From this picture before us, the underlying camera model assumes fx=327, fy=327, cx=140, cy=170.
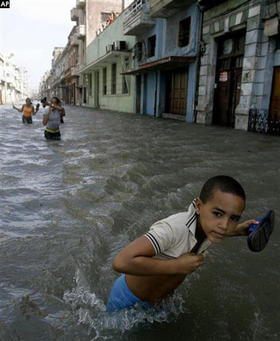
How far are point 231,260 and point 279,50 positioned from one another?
9.75m

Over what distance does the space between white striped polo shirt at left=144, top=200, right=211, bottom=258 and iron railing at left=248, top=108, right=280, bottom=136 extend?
33.2 feet

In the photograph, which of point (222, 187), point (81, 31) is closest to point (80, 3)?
point (81, 31)

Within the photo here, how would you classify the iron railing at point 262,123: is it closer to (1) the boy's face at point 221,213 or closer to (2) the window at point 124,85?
(1) the boy's face at point 221,213

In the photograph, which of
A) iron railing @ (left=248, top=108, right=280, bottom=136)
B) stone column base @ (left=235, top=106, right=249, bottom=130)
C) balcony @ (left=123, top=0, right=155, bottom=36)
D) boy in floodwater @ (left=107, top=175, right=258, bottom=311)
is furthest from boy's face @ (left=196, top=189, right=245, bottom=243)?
balcony @ (left=123, top=0, right=155, bottom=36)

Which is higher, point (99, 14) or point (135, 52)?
point (99, 14)

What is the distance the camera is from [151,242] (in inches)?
62.1

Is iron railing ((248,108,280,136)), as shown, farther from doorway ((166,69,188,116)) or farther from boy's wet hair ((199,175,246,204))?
boy's wet hair ((199,175,246,204))

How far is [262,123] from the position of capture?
1115 cm

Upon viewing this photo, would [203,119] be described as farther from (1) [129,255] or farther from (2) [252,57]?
(1) [129,255]

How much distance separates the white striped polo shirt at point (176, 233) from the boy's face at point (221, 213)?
0.31 ft

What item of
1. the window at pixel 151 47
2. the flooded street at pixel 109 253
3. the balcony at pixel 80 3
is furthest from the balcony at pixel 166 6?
the balcony at pixel 80 3

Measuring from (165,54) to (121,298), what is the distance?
59.4 feet

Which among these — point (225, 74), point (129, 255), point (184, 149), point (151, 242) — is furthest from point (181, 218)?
point (225, 74)

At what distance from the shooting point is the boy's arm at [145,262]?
1538 millimetres
